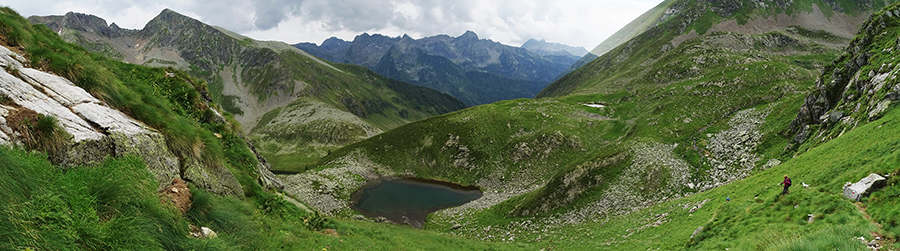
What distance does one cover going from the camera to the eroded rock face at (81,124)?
9.42 metres

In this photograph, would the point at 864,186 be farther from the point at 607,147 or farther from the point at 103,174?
the point at 607,147

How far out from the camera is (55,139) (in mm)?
9109

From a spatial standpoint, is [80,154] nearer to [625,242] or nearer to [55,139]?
[55,139]

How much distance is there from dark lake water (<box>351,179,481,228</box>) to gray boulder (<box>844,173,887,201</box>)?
52.0m

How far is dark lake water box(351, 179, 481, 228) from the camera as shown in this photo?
67.1 m

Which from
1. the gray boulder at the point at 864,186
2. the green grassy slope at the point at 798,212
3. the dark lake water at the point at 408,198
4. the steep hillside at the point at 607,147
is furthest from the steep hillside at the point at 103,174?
the dark lake water at the point at 408,198

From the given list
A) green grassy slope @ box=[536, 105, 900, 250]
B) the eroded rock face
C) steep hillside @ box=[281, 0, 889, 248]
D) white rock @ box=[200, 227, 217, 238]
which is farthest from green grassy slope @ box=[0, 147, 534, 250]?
steep hillside @ box=[281, 0, 889, 248]

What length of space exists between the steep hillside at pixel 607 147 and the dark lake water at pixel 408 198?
10.6 feet

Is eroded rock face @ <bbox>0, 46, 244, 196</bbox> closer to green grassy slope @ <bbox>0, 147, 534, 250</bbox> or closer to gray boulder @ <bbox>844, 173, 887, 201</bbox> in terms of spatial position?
green grassy slope @ <bbox>0, 147, 534, 250</bbox>

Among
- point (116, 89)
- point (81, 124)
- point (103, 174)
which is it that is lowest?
point (103, 174)

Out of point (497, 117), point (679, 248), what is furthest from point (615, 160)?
point (497, 117)

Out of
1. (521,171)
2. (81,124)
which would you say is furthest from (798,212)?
(521,171)

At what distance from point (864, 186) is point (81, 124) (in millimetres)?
31469

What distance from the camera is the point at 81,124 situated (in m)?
10.5
